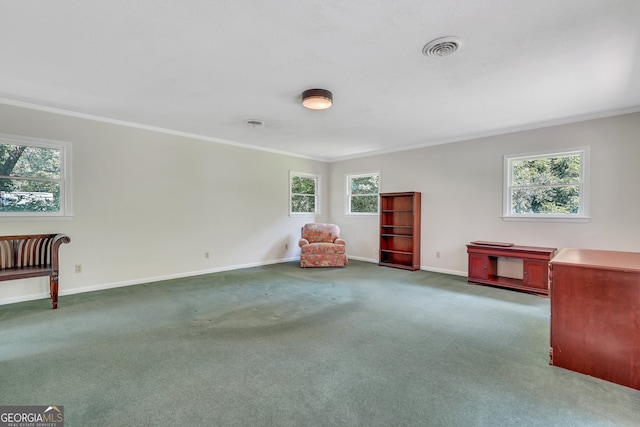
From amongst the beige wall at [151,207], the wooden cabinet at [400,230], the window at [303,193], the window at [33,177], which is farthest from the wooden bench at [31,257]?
the wooden cabinet at [400,230]

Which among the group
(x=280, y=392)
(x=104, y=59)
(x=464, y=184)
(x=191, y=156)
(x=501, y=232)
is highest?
(x=104, y=59)

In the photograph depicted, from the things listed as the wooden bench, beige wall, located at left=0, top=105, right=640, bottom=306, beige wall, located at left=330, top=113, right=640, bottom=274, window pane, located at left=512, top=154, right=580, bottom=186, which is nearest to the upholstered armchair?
beige wall, located at left=0, top=105, right=640, bottom=306

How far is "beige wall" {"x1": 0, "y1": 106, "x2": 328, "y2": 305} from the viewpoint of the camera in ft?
13.3

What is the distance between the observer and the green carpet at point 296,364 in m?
1.75

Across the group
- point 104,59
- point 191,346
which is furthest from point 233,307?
point 104,59

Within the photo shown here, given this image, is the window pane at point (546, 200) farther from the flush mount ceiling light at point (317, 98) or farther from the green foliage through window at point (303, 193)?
the green foliage through window at point (303, 193)

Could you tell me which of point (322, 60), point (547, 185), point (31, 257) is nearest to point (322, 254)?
point (547, 185)

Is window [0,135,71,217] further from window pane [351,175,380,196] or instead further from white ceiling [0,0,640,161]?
window pane [351,175,380,196]

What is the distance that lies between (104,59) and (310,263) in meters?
4.52

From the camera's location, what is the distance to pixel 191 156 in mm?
5281

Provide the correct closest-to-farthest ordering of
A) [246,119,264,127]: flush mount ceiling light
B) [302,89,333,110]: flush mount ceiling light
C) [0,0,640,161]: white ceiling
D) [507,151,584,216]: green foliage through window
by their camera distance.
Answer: [0,0,640,161]: white ceiling
[302,89,333,110]: flush mount ceiling light
[507,151,584,216]: green foliage through window
[246,119,264,127]: flush mount ceiling light

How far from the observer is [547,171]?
4566 mm

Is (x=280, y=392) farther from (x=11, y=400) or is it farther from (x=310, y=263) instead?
(x=310, y=263)

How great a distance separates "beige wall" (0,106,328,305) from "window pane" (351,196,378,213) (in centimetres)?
184
